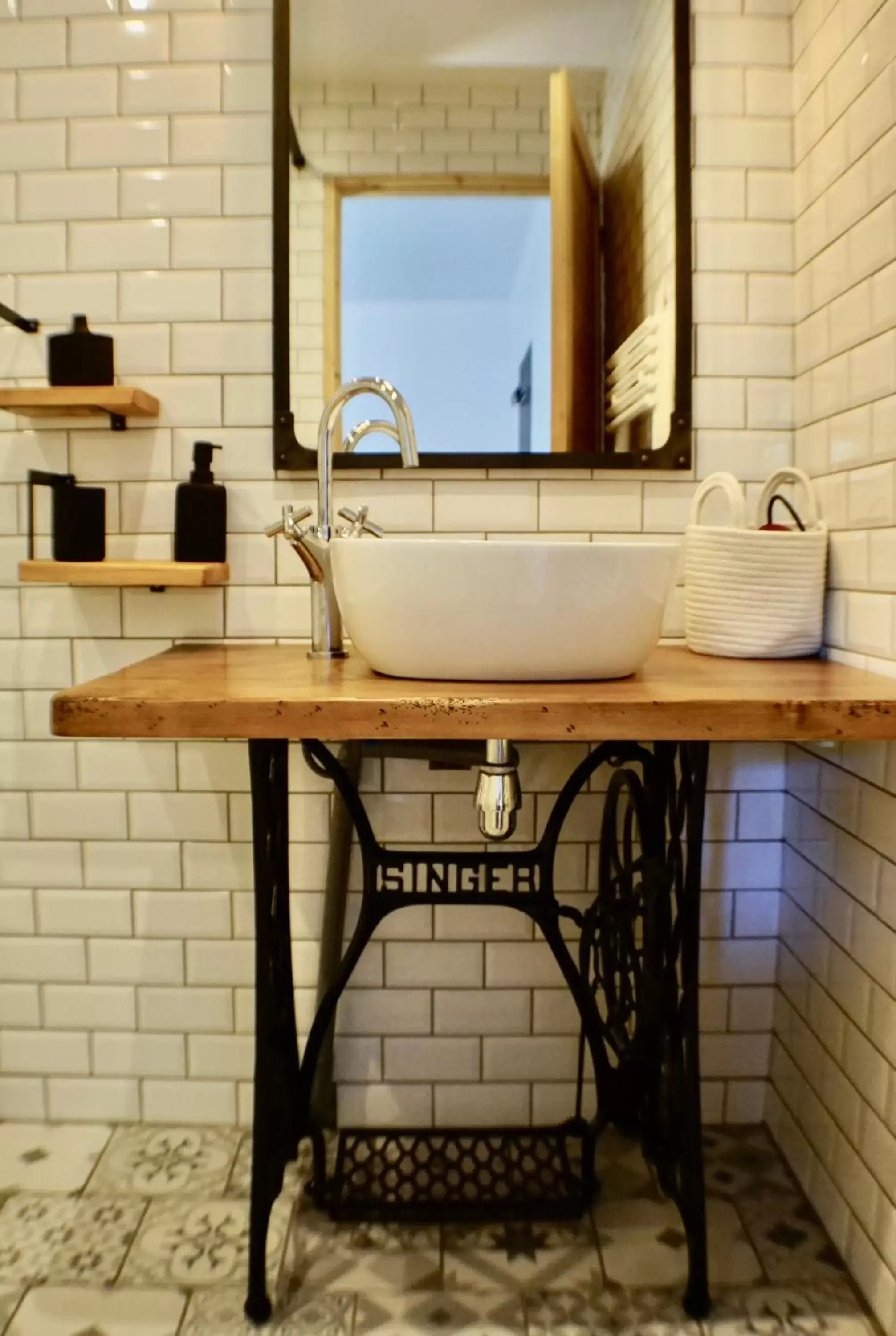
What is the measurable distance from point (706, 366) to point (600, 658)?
0.70m

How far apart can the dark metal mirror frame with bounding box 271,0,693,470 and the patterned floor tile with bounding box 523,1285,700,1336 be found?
4.00ft

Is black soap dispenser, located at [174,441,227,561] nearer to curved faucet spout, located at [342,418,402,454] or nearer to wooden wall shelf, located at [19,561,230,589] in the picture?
wooden wall shelf, located at [19,561,230,589]

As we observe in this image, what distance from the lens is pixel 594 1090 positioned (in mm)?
1684

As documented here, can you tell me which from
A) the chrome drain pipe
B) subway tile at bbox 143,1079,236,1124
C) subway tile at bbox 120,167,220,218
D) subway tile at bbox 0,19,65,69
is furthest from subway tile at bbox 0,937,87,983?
subway tile at bbox 0,19,65,69

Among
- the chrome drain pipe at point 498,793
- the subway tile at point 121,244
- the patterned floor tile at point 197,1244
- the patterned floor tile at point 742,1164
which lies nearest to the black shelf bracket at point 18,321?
the subway tile at point 121,244

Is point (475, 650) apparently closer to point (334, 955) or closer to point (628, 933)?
point (628, 933)

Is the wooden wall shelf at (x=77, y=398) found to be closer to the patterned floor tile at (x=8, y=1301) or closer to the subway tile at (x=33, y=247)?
the subway tile at (x=33, y=247)

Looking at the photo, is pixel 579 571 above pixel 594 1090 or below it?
above

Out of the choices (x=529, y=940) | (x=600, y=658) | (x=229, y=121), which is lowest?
(x=529, y=940)

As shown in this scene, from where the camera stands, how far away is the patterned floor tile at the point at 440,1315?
4.11 ft

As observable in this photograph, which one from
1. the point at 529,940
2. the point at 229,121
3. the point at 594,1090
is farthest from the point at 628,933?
the point at 229,121

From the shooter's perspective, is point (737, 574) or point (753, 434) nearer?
point (737, 574)

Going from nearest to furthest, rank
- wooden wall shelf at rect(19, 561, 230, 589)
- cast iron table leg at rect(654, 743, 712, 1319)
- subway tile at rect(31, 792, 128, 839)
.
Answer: cast iron table leg at rect(654, 743, 712, 1319) < wooden wall shelf at rect(19, 561, 230, 589) < subway tile at rect(31, 792, 128, 839)

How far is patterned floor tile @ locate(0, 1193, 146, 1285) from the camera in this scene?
135 cm
